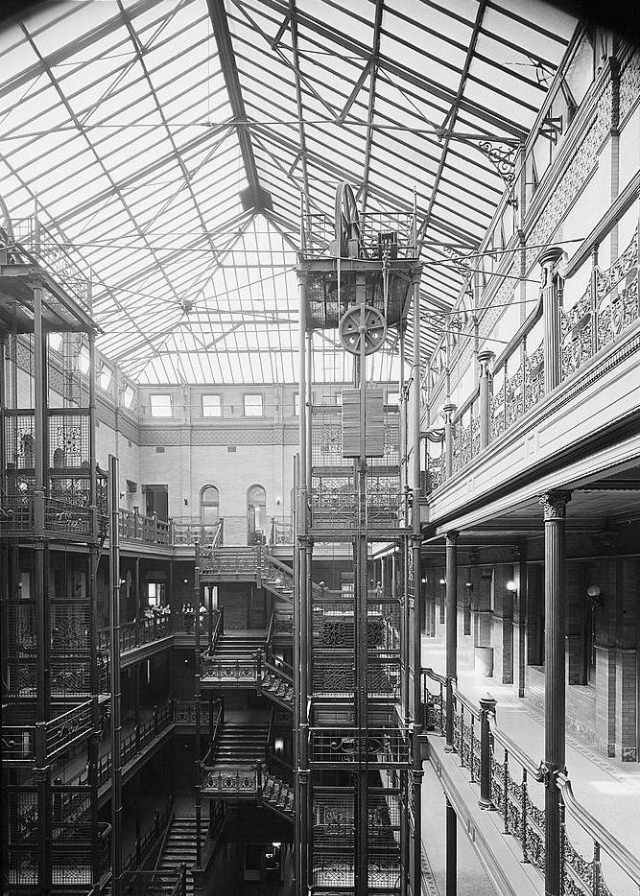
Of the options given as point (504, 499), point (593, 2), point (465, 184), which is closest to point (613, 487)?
point (504, 499)

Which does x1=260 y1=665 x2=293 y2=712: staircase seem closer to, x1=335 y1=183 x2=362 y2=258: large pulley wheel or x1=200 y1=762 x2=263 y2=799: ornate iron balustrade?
x1=200 y1=762 x2=263 y2=799: ornate iron balustrade

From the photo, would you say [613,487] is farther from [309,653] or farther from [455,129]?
[455,129]

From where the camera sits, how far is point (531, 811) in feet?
24.5

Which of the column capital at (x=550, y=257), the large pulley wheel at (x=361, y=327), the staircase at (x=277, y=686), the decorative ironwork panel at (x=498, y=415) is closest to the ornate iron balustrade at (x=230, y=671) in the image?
the staircase at (x=277, y=686)

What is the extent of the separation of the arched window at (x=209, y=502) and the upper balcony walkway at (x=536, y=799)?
25.7 meters

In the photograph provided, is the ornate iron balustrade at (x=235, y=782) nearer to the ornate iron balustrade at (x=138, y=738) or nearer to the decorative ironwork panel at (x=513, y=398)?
the ornate iron balustrade at (x=138, y=738)

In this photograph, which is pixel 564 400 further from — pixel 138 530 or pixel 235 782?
pixel 138 530

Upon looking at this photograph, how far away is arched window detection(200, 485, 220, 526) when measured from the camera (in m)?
38.2

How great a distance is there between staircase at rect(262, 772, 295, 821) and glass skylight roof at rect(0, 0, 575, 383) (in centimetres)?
1374

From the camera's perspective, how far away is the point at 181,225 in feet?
88.3

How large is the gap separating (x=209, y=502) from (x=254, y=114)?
826 inches

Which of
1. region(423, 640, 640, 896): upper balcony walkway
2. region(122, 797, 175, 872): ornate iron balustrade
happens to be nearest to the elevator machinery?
region(423, 640, 640, 896): upper balcony walkway

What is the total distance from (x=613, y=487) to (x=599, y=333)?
2.04 metres

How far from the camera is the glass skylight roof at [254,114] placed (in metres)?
14.4
